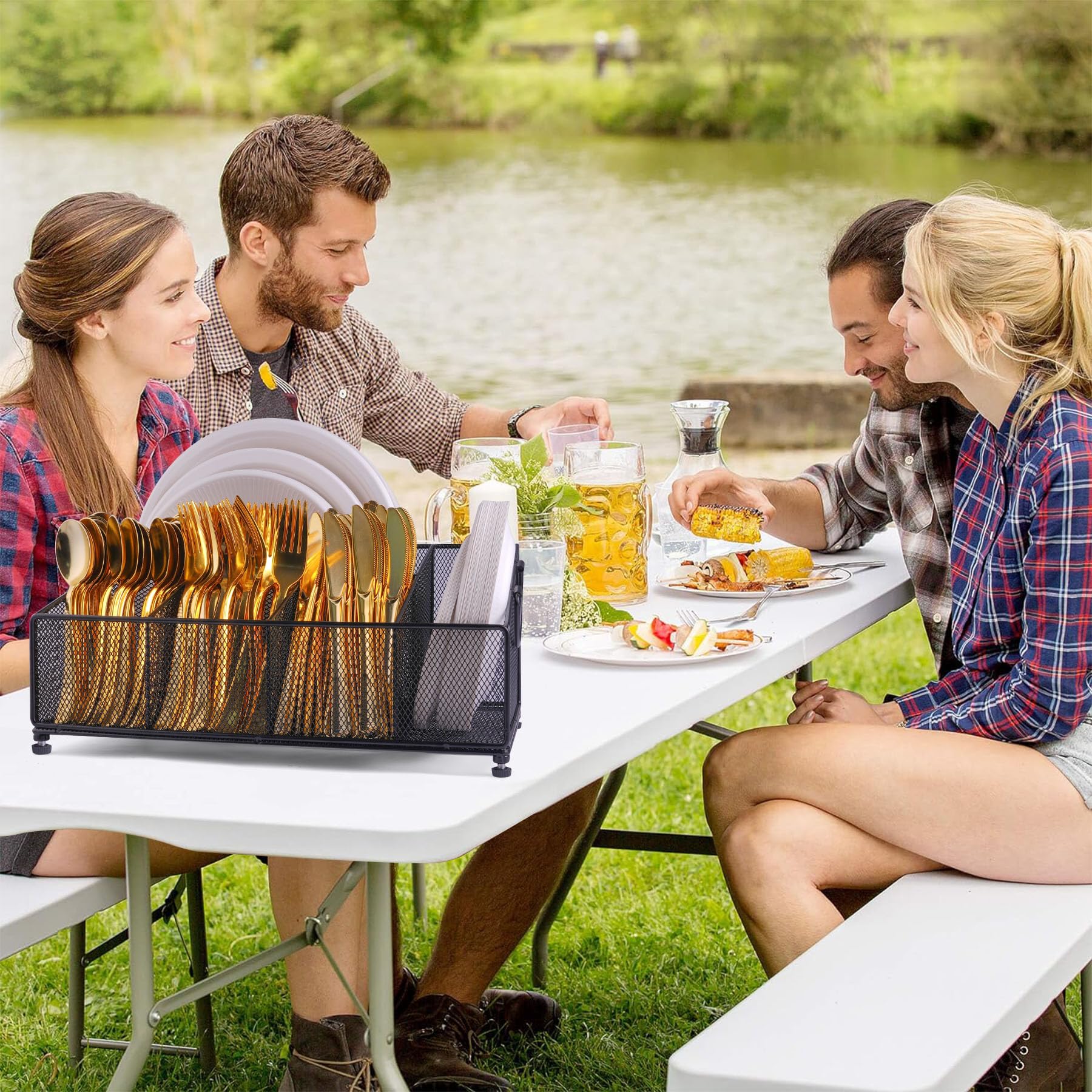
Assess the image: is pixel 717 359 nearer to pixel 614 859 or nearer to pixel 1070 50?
pixel 1070 50

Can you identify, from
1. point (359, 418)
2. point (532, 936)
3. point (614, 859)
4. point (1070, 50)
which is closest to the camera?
point (532, 936)

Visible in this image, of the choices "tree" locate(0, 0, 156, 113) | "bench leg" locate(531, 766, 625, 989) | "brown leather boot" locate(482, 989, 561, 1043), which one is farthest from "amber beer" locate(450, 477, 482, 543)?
"tree" locate(0, 0, 156, 113)

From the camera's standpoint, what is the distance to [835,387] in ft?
29.1

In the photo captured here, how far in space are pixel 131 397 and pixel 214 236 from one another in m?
21.0

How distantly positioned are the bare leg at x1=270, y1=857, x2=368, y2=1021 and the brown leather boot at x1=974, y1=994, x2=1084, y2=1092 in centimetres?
88

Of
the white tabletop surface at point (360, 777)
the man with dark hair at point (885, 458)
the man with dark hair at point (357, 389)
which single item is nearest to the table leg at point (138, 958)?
the white tabletop surface at point (360, 777)

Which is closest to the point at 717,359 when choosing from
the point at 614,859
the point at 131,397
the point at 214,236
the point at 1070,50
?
the point at 214,236

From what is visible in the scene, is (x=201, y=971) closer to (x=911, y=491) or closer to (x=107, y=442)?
(x=107, y=442)

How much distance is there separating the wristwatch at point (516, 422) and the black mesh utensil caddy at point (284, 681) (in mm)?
1314

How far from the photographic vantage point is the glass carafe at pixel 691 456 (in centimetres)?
243

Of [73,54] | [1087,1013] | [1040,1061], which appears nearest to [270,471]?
[1087,1013]

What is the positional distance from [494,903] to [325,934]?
2.19 ft

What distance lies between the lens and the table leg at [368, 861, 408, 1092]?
4.88 feet

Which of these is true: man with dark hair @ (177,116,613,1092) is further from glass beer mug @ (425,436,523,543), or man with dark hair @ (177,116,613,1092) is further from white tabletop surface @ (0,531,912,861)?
white tabletop surface @ (0,531,912,861)
